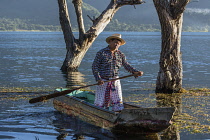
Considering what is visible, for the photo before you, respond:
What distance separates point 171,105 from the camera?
44.3 feet

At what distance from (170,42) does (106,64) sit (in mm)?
5465

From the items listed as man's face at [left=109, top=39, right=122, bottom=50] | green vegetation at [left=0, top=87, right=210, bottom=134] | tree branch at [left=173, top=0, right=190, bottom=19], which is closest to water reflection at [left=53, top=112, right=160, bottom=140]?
green vegetation at [left=0, top=87, right=210, bottom=134]

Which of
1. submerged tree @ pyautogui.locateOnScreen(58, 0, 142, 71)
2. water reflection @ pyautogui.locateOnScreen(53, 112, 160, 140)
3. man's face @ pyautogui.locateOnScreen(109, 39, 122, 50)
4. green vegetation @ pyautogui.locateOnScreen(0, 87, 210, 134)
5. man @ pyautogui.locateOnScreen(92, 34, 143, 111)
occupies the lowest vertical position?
water reflection @ pyautogui.locateOnScreen(53, 112, 160, 140)

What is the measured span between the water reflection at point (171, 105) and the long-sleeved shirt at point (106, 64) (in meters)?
2.05

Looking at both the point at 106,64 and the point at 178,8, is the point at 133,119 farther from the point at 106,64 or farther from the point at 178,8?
the point at 178,8

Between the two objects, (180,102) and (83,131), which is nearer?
(83,131)

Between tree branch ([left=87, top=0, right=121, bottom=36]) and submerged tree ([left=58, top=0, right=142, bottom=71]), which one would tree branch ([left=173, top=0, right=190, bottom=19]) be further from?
tree branch ([left=87, top=0, right=121, bottom=36])

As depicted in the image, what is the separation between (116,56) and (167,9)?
17.2 feet

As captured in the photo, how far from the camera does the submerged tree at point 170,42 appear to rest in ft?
48.9

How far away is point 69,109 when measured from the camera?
1201cm

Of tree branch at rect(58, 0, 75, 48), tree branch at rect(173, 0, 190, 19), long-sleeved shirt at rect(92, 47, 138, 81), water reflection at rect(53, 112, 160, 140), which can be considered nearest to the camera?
water reflection at rect(53, 112, 160, 140)

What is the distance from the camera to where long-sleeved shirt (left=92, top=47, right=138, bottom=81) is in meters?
10.3

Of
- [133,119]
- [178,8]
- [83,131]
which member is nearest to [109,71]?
[133,119]

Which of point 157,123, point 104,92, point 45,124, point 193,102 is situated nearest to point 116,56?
point 104,92
